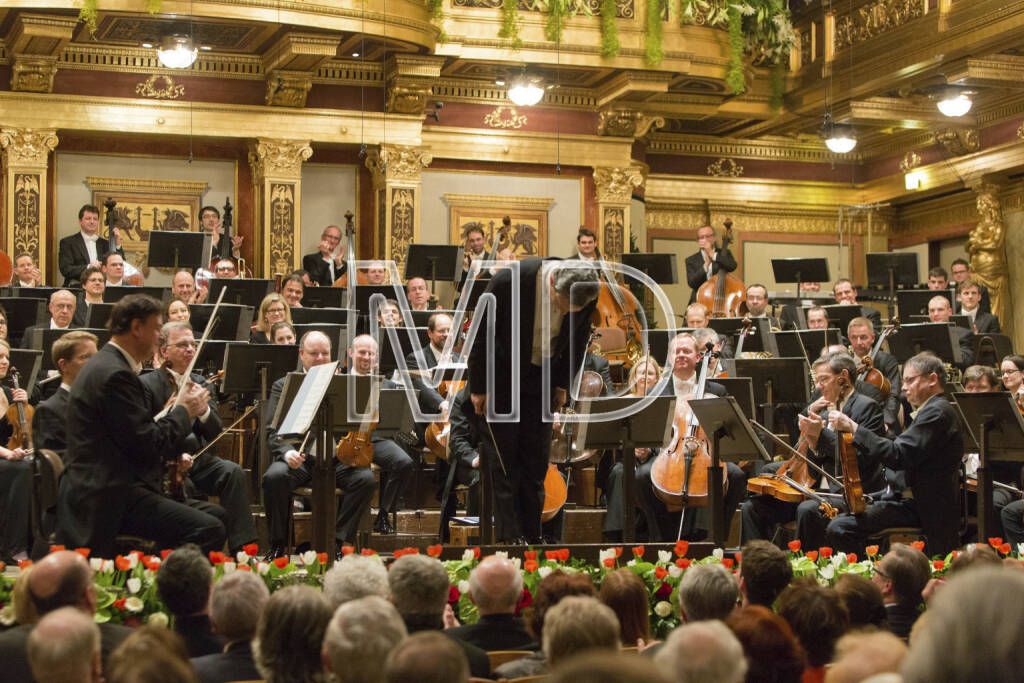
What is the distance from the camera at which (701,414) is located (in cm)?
600

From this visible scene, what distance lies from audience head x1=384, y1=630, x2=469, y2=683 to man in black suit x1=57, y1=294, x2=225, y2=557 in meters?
2.95

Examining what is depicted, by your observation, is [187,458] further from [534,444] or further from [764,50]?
[764,50]

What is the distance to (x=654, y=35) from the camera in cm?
1303

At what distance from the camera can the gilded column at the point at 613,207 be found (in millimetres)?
14023

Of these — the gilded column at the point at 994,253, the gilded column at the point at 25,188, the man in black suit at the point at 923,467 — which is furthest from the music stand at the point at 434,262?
the gilded column at the point at 994,253

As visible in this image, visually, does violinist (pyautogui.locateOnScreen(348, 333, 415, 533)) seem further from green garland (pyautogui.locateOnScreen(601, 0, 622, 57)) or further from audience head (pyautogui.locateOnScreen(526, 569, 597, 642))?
green garland (pyautogui.locateOnScreen(601, 0, 622, 57))

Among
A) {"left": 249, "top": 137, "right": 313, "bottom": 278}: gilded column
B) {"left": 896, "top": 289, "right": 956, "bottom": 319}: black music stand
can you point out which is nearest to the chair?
{"left": 896, "top": 289, "right": 956, "bottom": 319}: black music stand

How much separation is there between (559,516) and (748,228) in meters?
10.4

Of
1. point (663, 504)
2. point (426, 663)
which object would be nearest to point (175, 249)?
point (663, 504)

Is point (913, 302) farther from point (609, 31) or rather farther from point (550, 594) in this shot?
point (550, 594)

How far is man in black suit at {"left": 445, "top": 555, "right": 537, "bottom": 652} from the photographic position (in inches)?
152

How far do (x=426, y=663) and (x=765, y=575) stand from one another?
204 centimetres

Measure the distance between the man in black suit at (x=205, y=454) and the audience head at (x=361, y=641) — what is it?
3431 mm

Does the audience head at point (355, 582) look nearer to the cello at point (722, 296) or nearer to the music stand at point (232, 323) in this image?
the music stand at point (232, 323)
